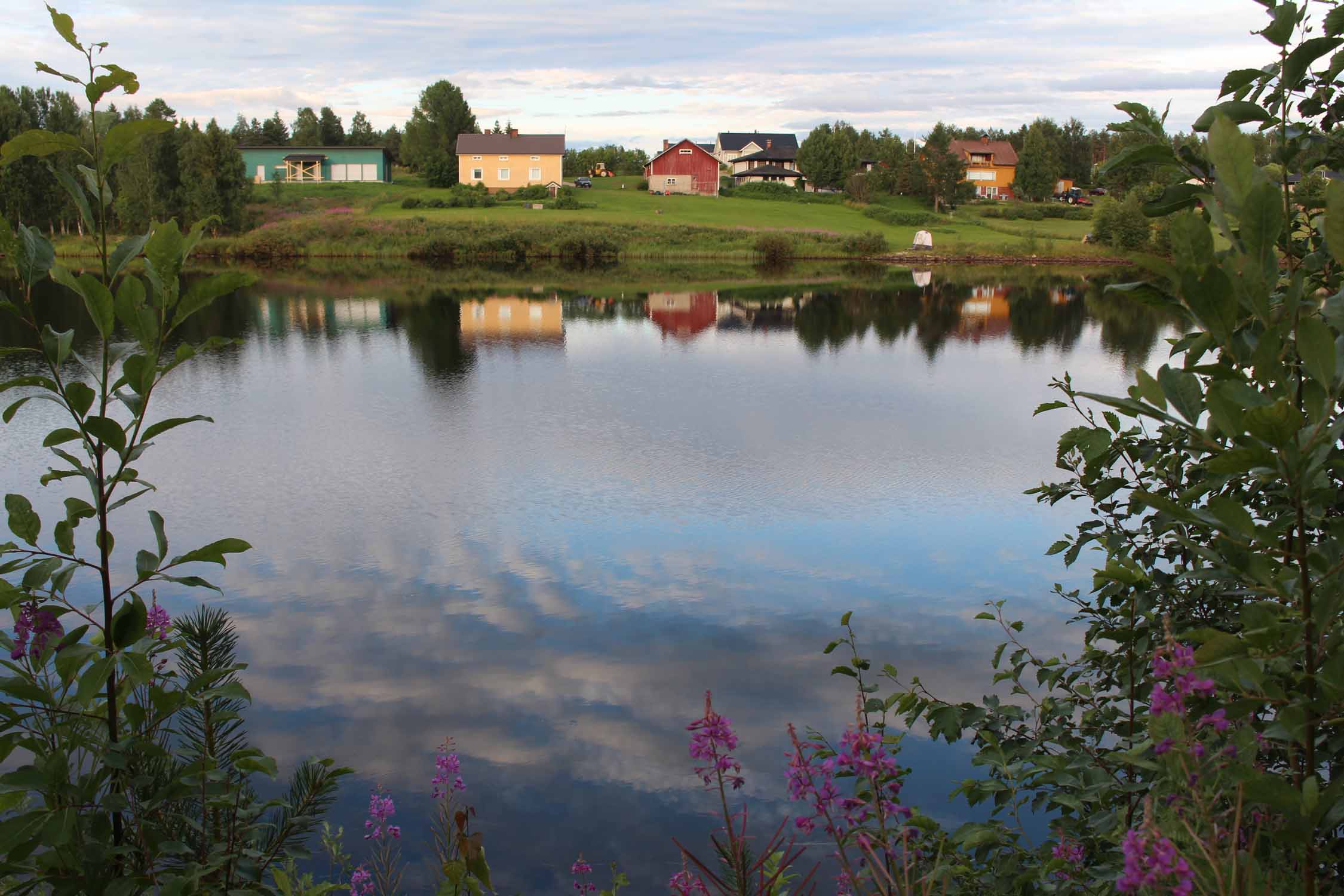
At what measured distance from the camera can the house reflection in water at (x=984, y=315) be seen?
27156mm

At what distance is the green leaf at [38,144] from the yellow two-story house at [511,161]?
6810 centimetres

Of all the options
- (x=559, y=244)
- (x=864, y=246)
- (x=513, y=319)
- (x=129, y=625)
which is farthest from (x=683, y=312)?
(x=129, y=625)

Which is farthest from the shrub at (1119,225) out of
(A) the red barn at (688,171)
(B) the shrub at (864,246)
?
(A) the red barn at (688,171)

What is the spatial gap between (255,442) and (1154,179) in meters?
12.8

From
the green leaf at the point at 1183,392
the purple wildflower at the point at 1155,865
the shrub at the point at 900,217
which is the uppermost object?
the shrub at the point at 900,217

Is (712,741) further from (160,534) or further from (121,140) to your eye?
(121,140)

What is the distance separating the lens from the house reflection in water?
2716cm

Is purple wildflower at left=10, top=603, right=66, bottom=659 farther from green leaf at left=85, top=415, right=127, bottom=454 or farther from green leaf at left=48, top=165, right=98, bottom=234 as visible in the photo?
green leaf at left=48, top=165, right=98, bottom=234

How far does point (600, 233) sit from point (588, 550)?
43951 mm

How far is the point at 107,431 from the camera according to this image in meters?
2.05

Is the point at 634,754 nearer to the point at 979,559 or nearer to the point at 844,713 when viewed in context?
the point at 844,713

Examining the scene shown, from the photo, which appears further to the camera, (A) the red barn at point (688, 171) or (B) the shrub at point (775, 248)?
(A) the red barn at point (688, 171)

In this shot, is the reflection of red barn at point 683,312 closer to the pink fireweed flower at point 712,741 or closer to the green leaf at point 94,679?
the green leaf at point 94,679

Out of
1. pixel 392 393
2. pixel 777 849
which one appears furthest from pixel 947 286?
pixel 777 849
